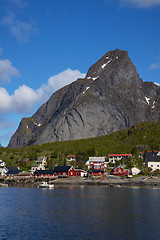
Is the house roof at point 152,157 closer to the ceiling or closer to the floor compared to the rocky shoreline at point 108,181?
closer to the ceiling

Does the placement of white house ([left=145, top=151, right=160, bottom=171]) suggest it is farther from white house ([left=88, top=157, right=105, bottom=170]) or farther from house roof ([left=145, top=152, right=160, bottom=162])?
white house ([left=88, top=157, right=105, bottom=170])

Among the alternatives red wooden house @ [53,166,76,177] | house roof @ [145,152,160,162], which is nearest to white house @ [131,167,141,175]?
house roof @ [145,152,160,162]

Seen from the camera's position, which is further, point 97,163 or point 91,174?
point 97,163

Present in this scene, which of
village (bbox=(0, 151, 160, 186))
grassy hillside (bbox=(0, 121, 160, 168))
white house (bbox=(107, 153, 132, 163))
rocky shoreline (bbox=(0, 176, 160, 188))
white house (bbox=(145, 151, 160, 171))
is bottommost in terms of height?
rocky shoreline (bbox=(0, 176, 160, 188))

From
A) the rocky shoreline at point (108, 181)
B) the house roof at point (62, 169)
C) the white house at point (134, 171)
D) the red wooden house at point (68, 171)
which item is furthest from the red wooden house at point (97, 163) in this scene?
the rocky shoreline at point (108, 181)

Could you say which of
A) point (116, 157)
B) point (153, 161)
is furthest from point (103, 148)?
point (153, 161)

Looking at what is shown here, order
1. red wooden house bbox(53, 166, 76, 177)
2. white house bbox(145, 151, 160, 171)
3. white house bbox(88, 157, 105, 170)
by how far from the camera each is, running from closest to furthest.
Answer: red wooden house bbox(53, 166, 76, 177) < white house bbox(145, 151, 160, 171) < white house bbox(88, 157, 105, 170)

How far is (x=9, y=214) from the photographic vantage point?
4578 centimetres

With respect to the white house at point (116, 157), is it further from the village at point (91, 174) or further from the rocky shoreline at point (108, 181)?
the rocky shoreline at point (108, 181)

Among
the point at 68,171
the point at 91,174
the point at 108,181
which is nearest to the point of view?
the point at 108,181

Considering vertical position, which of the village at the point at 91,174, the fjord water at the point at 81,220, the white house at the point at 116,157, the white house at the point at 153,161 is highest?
the white house at the point at 116,157

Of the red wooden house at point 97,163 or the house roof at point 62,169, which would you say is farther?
the red wooden house at point 97,163

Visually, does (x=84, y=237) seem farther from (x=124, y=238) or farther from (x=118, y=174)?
(x=118, y=174)

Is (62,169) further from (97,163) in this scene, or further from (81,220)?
(81,220)
